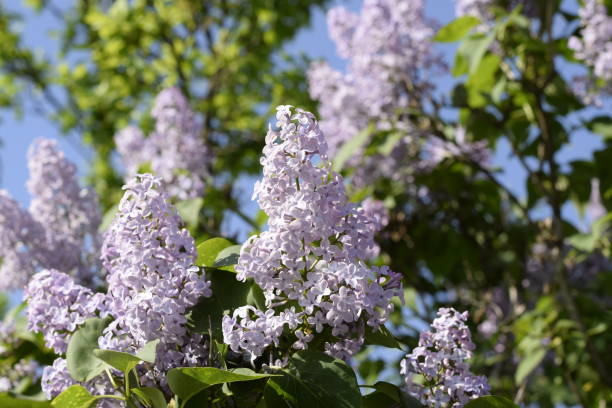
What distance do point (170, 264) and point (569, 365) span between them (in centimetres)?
245

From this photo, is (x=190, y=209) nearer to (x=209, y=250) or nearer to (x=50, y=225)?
(x=50, y=225)

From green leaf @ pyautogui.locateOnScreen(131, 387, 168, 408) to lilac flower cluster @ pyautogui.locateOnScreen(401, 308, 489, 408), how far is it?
0.36 m

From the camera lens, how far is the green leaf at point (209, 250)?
Answer: 1.30m

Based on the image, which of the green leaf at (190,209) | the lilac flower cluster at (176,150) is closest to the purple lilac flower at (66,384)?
the green leaf at (190,209)

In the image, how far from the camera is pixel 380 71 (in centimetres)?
340

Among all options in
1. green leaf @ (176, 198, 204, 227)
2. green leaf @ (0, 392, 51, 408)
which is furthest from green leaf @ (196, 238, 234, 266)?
green leaf @ (176, 198, 204, 227)

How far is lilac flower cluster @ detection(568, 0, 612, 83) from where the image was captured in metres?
2.91

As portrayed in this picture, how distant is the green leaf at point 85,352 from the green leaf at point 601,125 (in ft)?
9.10

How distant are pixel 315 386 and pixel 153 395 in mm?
219

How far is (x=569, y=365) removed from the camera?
10.2 feet

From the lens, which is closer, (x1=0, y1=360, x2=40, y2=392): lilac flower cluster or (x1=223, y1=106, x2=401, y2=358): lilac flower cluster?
(x1=223, y1=106, x2=401, y2=358): lilac flower cluster

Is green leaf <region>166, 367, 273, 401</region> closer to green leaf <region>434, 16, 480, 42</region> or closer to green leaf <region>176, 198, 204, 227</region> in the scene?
green leaf <region>176, 198, 204, 227</region>

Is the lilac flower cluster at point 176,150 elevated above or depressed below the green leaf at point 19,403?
above

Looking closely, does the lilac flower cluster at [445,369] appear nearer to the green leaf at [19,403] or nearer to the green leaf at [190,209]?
the green leaf at [19,403]
